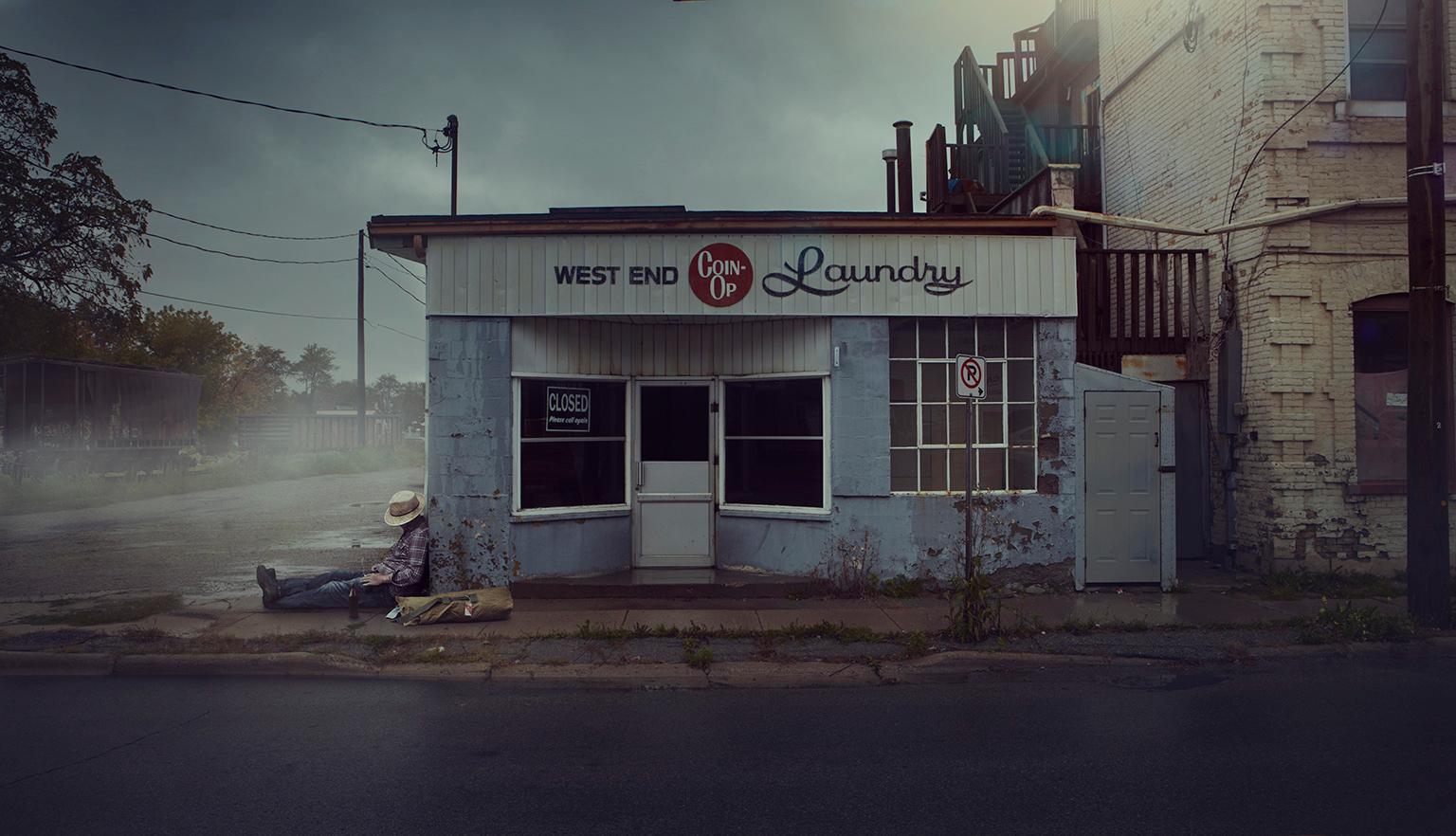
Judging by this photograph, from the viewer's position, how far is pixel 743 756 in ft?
17.8

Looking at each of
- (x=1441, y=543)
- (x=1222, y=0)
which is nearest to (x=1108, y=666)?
(x=1441, y=543)

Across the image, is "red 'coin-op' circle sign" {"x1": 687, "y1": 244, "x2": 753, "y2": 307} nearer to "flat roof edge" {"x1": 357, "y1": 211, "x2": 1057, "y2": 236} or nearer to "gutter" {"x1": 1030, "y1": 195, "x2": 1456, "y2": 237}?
"flat roof edge" {"x1": 357, "y1": 211, "x2": 1057, "y2": 236}

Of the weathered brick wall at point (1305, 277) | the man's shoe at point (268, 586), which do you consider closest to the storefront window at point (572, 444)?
the man's shoe at point (268, 586)

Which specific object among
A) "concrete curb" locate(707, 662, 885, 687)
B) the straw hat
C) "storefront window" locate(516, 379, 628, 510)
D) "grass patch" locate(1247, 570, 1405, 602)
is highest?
"storefront window" locate(516, 379, 628, 510)

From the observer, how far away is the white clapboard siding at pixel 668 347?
34.7 feet

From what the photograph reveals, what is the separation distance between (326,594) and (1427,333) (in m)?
11.0

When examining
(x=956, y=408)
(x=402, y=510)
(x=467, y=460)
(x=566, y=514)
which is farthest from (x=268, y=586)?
(x=956, y=408)

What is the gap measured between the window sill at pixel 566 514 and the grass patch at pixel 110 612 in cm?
370

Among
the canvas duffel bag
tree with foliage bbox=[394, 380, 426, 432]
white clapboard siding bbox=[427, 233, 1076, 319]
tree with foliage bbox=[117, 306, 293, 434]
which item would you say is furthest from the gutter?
tree with foliage bbox=[394, 380, 426, 432]

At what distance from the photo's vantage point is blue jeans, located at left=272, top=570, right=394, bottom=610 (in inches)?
369

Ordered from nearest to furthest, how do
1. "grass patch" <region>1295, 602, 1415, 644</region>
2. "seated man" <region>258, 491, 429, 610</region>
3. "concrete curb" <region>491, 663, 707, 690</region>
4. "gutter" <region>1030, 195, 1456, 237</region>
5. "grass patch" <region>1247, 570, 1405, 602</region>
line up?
"concrete curb" <region>491, 663, 707, 690</region>
"grass patch" <region>1295, 602, 1415, 644</region>
"seated man" <region>258, 491, 429, 610</region>
"grass patch" <region>1247, 570, 1405, 602</region>
"gutter" <region>1030, 195, 1456, 237</region>

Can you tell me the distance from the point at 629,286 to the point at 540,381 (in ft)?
5.01

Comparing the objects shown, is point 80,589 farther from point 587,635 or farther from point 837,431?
point 837,431

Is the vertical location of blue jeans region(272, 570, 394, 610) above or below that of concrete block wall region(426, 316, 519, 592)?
below
